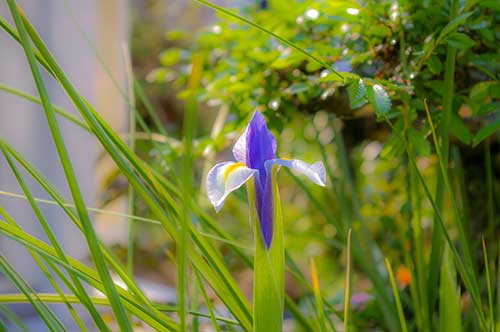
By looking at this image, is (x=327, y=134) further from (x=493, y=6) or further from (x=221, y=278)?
Answer: (x=221, y=278)

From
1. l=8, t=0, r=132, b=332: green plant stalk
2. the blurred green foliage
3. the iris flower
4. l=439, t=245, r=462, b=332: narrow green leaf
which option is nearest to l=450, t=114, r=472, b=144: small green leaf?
the blurred green foliage

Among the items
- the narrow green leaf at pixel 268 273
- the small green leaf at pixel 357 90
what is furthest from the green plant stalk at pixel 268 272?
the small green leaf at pixel 357 90

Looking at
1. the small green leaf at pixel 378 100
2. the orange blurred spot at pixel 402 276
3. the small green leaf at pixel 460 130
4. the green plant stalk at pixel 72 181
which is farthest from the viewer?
the orange blurred spot at pixel 402 276

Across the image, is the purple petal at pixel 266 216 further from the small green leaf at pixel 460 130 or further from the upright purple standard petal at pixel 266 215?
the small green leaf at pixel 460 130

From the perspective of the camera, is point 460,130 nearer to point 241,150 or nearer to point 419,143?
point 419,143

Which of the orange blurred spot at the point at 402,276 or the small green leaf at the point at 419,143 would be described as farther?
the orange blurred spot at the point at 402,276

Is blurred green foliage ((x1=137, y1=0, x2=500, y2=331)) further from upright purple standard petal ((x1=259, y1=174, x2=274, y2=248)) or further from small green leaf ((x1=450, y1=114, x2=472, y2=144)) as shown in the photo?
upright purple standard petal ((x1=259, y1=174, x2=274, y2=248))

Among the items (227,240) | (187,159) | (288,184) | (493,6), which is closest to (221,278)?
(227,240)
